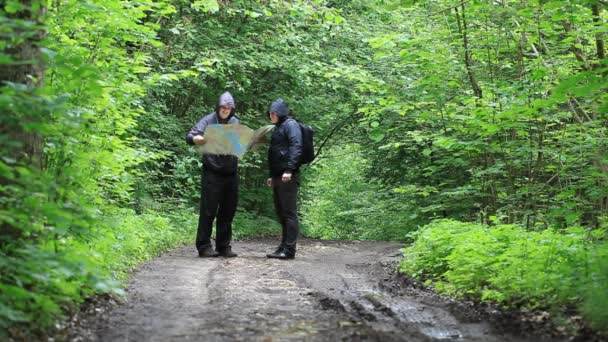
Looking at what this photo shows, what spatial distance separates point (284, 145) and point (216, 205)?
56.0 inches

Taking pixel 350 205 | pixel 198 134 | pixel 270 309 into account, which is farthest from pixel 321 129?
pixel 270 309

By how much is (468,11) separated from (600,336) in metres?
7.75

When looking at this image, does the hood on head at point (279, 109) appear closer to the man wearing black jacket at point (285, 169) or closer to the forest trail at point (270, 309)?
the man wearing black jacket at point (285, 169)

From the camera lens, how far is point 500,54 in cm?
1246

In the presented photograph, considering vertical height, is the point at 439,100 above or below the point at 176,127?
above

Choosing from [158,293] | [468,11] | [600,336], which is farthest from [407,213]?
[600,336]

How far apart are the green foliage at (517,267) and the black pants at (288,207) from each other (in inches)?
85.8

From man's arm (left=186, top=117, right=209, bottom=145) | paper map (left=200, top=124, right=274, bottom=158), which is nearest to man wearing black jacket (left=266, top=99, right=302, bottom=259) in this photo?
paper map (left=200, top=124, right=274, bottom=158)

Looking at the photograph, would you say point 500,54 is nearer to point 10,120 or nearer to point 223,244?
point 223,244

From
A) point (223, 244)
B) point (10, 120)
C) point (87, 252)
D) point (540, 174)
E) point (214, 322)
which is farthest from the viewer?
point (540, 174)

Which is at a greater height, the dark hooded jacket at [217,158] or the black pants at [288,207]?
the dark hooded jacket at [217,158]

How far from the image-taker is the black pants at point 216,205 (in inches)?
389

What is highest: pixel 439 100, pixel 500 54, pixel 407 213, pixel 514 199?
pixel 500 54

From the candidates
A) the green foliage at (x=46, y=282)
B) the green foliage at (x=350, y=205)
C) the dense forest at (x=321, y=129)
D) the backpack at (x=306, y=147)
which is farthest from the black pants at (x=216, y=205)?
the green foliage at (x=350, y=205)
